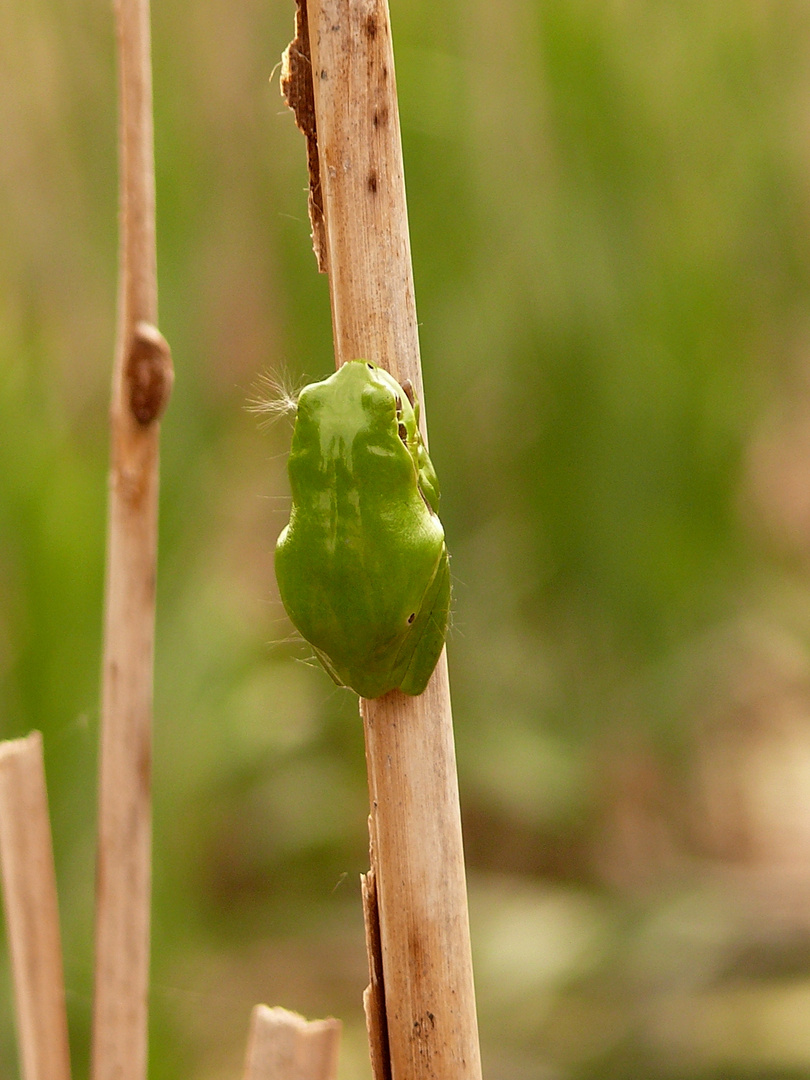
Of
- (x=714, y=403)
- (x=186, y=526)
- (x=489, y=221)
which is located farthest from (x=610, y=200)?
(x=186, y=526)

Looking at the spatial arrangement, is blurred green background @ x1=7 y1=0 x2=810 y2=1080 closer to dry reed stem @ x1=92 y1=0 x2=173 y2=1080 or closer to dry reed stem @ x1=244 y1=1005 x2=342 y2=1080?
dry reed stem @ x1=92 y1=0 x2=173 y2=1080

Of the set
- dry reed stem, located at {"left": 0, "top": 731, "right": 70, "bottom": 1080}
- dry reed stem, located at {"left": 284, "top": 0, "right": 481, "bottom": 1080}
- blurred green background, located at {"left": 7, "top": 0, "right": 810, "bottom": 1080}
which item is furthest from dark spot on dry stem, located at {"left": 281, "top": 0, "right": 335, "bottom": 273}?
blurred green background, located at {"left": 7, "top": 0, "right": 810, "bottom": 1080}

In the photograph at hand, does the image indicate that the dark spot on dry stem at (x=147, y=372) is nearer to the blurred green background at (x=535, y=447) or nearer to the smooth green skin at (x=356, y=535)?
the smooth green skin at (x=356, y=535)

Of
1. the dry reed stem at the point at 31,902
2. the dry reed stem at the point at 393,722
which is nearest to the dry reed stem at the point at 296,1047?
the dry reed stem at the point at 393,722

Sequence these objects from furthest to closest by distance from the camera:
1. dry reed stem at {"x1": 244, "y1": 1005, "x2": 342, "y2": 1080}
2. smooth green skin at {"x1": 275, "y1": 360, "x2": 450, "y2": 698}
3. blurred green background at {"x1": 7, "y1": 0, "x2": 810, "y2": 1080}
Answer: blurred green background at {"x1": 7, "y1": 0, "x2": 810, "y2": 1080}, smooth green skin at {"x1": 275, "y1": 360, "x2": 450, "y2": 698}, dry reed stem at {"x1": 244, "y1": 1005, "x2": 342, "y2": 1080}

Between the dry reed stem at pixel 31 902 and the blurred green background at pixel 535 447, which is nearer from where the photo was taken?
the dry reed stem at pixel 31 902
